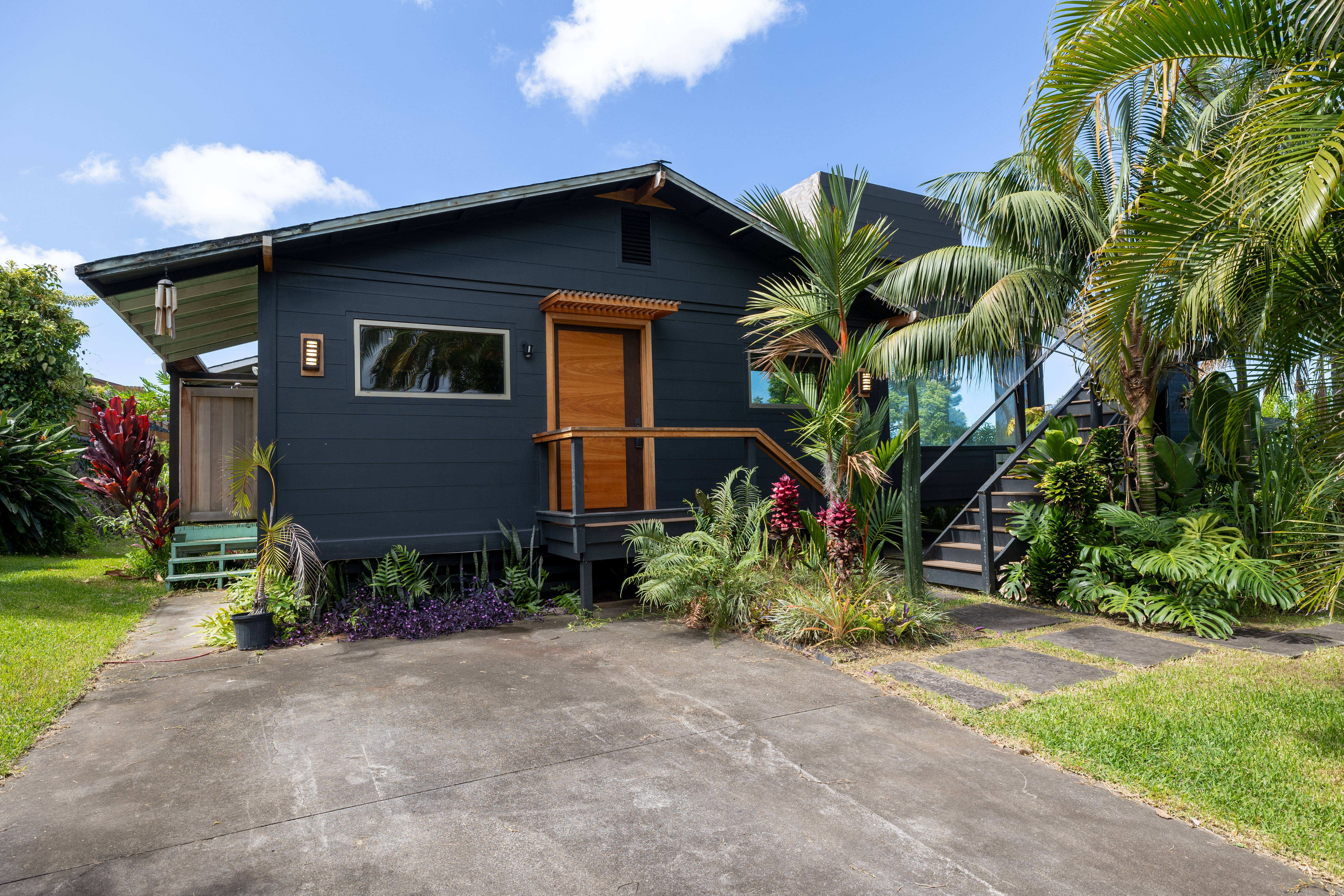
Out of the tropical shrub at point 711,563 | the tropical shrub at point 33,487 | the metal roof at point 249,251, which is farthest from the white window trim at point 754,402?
the tropical shrub at point 33,487

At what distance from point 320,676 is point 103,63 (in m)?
14.9

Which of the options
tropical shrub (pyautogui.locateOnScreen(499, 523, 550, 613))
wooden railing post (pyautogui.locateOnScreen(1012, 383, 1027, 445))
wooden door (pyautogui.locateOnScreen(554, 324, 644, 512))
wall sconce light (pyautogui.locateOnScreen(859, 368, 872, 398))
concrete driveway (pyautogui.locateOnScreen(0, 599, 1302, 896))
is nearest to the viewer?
concrete driveway (pyautogui.locateOnScreen(0, 599, 1302, 896))

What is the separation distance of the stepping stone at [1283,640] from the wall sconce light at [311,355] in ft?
24.0

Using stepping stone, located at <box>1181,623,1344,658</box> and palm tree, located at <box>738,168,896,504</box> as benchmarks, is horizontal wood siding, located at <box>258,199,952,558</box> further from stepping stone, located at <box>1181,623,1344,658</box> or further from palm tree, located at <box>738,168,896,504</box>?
stepping stone, located at <box>1181,623,1344,658</box>

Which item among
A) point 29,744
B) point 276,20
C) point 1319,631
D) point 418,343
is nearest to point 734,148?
point 276,20

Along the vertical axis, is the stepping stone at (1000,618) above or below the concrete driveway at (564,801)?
above

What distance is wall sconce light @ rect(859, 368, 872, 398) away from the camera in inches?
232

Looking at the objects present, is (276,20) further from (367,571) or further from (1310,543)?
(1310,543)

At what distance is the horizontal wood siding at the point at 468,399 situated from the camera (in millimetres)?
6176

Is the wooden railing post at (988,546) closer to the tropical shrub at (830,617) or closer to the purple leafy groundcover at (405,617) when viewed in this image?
the tropical shrub at (830,617)

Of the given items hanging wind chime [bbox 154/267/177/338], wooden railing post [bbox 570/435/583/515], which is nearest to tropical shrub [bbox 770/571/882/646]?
wooden railing post [bbox 570/435/583/515]

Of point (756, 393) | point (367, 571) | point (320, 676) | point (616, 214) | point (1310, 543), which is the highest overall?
point (616, 214)

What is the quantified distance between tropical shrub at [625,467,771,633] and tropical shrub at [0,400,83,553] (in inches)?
338

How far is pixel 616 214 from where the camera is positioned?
25.3 feet
